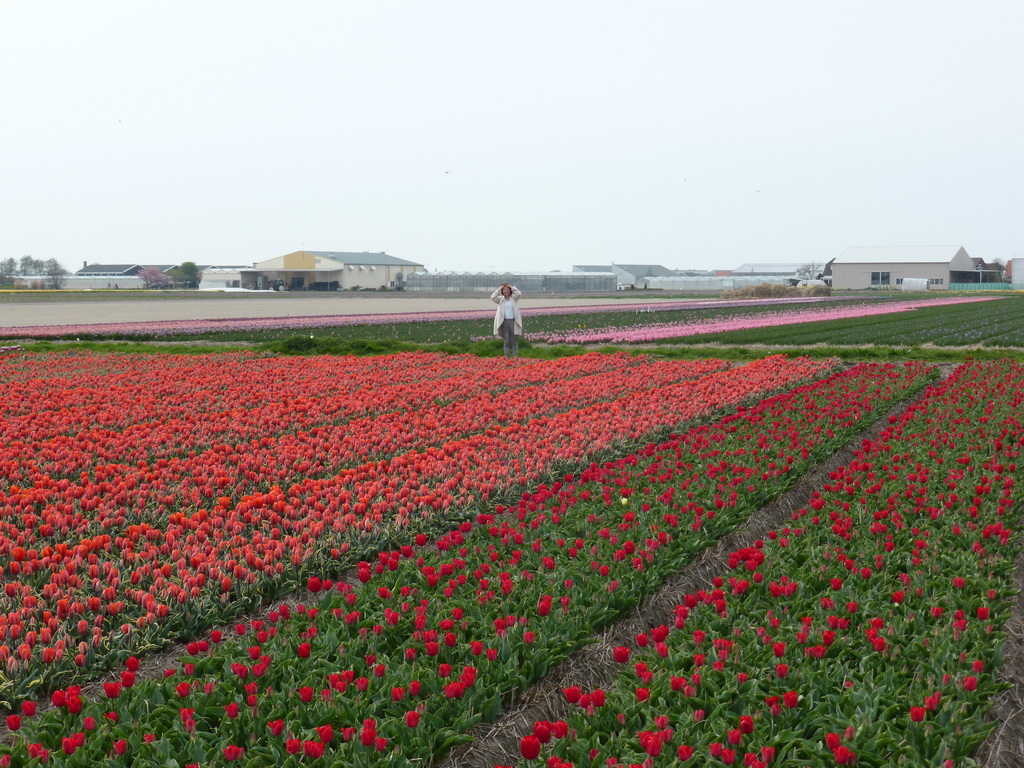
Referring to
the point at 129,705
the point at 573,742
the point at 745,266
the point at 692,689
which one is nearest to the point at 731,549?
→ the point at 692,689

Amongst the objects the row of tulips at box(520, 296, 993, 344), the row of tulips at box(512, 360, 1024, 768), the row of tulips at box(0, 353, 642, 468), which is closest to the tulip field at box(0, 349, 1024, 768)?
the row of tulips at box(512, 360, 1024, 768)

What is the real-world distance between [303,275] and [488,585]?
128 meters

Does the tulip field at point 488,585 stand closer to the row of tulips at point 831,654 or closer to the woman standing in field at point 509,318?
the row of tulips at point 831,654

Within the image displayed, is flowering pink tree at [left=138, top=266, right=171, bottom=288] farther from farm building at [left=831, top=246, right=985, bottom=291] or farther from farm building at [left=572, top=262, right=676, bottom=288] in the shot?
farm building at [left=831, top=246, right=985, bottom=291]

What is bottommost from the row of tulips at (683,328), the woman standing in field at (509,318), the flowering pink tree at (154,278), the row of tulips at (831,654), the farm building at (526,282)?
the row of tulips at (831,654)

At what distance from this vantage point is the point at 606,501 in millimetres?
7719

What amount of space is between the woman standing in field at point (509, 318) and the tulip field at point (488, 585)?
8855 mm

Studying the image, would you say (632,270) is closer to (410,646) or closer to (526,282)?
(526,282)

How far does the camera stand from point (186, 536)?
6840 millimetres

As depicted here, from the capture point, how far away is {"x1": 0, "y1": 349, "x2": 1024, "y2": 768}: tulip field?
4199mm

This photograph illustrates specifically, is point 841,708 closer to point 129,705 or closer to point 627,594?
point 627,594

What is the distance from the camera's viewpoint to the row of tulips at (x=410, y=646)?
4.10 meters

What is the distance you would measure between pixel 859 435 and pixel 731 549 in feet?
17.7

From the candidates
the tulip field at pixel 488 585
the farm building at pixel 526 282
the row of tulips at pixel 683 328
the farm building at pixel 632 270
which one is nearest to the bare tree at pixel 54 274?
the farm building at pixel 526 282
